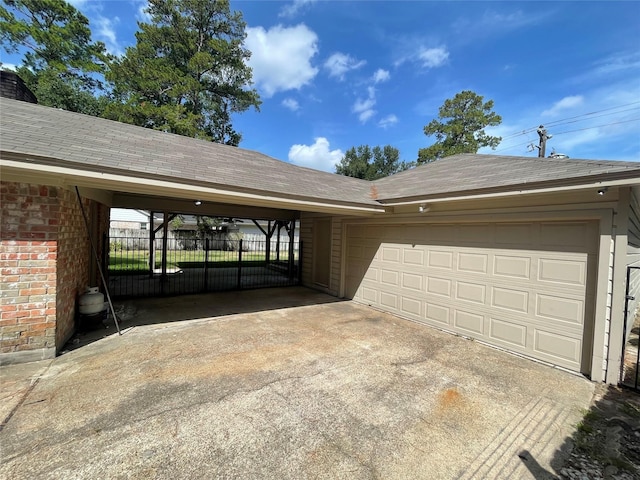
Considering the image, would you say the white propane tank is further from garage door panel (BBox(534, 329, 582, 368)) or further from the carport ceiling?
garage door panel (BBox(534, 329, 582, 368))

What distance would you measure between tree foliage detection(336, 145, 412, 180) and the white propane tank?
2545cm

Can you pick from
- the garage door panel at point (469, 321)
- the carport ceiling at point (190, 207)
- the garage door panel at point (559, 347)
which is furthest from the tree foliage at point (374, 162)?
the garage door panel at point (559, 347)

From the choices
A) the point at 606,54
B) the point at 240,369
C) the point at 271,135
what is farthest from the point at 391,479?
the point at 271,135

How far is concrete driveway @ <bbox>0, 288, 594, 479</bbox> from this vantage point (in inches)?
Result: 83.9

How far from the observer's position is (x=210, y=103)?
16.7m

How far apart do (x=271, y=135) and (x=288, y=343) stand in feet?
59.4

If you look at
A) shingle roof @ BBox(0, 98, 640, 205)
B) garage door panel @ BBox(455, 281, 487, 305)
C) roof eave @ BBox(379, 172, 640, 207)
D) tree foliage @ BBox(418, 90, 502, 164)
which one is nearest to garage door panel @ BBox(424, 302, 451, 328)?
garage door panel @ BBox(455, 281, 487, 305)

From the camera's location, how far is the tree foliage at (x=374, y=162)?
2809 cm

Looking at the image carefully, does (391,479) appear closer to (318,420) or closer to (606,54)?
(318,420)

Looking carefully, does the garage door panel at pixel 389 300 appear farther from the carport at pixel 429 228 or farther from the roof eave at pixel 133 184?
the roof eave at pixel 133 184

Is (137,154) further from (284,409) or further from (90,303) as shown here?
(284,409)

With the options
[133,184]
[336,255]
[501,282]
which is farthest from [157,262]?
[501,282]

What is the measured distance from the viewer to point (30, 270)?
11.5 feet

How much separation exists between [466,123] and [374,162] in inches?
388
